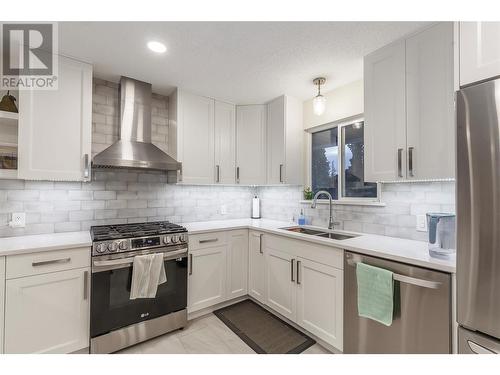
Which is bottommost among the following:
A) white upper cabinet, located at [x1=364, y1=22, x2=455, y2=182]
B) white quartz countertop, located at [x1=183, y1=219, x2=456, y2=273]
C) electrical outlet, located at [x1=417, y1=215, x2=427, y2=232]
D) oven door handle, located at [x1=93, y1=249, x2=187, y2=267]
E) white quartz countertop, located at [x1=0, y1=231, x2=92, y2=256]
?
oven door handle, located at [x1=93, y1=249, x2=187, y2=267]

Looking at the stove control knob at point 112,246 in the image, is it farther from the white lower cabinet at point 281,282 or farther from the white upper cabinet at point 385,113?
the white upper cabinet at point 385,113

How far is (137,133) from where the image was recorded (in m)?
2.38

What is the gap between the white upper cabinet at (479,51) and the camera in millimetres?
1080

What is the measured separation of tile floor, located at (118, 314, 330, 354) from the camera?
1.88 meters

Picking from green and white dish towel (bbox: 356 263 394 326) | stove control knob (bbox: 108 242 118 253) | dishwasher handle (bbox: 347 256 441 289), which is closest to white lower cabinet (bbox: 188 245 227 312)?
stove control knob (bbox: 108 242 118 253)

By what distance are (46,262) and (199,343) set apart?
1.30 m

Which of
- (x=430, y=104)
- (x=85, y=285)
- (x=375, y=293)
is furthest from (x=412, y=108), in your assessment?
(x=85, y=285)

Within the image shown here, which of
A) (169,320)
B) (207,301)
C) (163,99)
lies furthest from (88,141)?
(207,301)

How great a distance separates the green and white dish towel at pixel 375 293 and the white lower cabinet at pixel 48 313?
1.96 m

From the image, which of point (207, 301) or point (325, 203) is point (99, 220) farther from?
point (325, 203)

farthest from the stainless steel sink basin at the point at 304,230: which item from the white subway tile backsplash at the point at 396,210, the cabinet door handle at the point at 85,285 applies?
the cabinet door handle at the point at 85,285

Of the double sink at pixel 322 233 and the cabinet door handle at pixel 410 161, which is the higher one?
the cabinet door handle at pixel 410 161

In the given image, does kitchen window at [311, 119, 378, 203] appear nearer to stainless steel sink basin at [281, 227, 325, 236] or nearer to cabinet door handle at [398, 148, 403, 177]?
stainless steel sink basin at [281, 227, 325, 236]

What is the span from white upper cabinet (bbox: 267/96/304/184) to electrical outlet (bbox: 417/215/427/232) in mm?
1235
